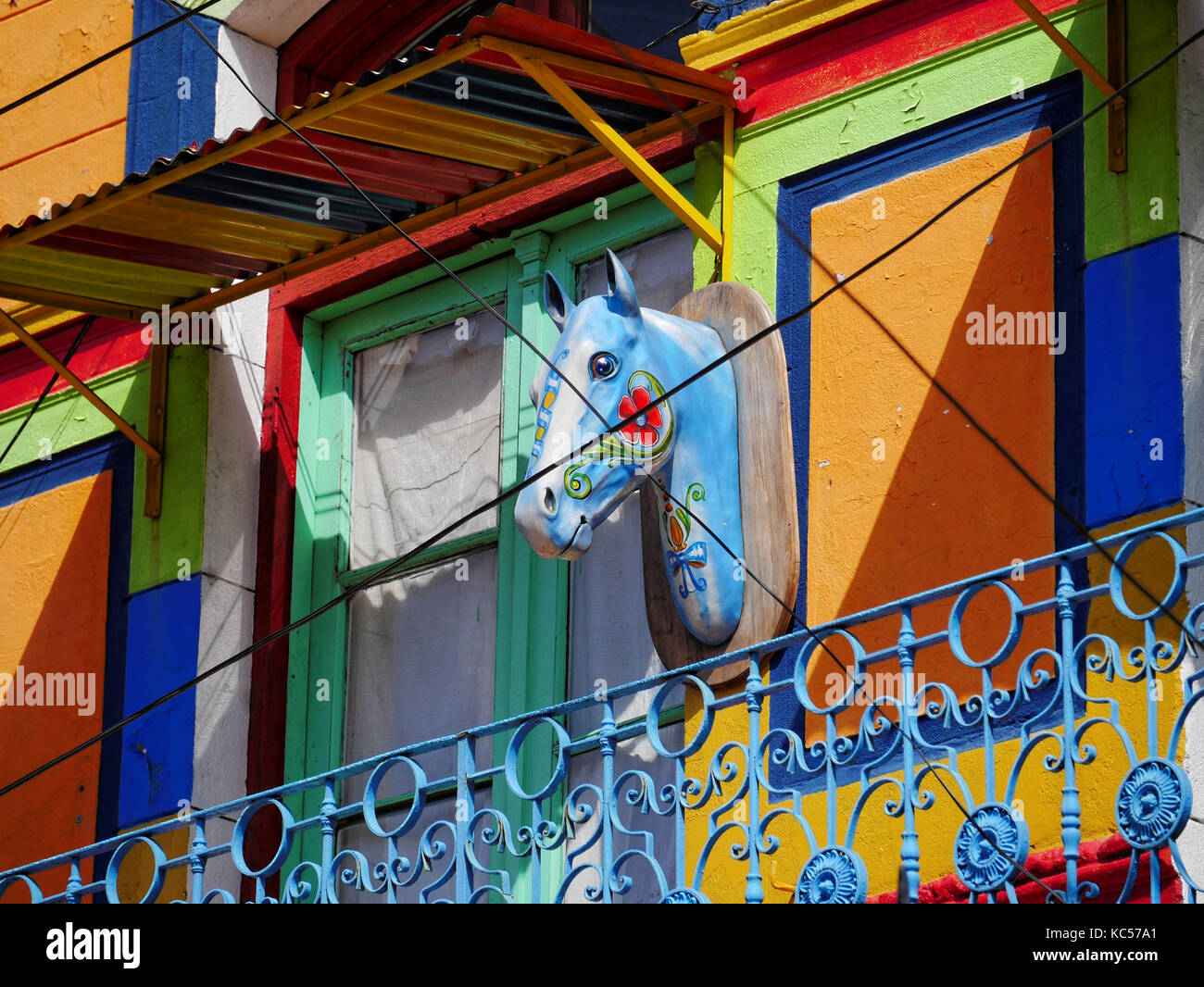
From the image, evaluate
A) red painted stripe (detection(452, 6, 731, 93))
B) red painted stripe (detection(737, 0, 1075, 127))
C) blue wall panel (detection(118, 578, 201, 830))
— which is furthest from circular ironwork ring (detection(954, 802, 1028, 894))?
blue wall panel (detection(118, 578, 201, 830))

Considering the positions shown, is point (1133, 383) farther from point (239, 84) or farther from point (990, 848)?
point (239, 84)

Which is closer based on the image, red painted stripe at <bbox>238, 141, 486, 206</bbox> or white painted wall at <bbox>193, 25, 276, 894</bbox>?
red painted stripe at <bbox>238, 141, 486, 206</bbox>

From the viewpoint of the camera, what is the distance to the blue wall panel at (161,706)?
33.7 feet

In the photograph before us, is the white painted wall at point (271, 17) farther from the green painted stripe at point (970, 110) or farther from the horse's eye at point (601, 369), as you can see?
the horse's eye at point (601, 369)

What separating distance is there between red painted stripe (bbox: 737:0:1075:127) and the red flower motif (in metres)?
1.30

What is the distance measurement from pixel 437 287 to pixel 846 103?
2097 millimetres

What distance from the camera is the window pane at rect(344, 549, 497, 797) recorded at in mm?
9703

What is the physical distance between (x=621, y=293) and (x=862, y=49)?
1.35 m

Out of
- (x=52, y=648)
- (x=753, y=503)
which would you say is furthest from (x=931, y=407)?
(x=52, y=648)

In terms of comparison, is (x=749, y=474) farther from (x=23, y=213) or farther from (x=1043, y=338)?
(x=23, y=213)

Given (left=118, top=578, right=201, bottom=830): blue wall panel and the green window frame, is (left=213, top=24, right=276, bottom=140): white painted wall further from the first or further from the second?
(left=118, top=578, right=201, bottom=830): blue wall panel

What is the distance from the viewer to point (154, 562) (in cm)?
1063

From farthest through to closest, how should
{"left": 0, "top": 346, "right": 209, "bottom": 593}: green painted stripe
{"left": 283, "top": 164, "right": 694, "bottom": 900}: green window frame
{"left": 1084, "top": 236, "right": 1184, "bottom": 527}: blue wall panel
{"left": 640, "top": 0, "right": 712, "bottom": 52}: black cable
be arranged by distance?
{"left": 0, "top": 346, "right": 209, "bottom": 593}: green painted stripe, {"left": 640, "top": 0, "right": 712, "bottom": 52}: black cable, {"left": 283, "top": 164, "right": 694, "bottom": 900}: green window frame, {"left": 1084, "top": 236, "right": 1184, "bottom": 527}: blue wall panel

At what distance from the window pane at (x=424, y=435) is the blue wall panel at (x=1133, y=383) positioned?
108 inches
